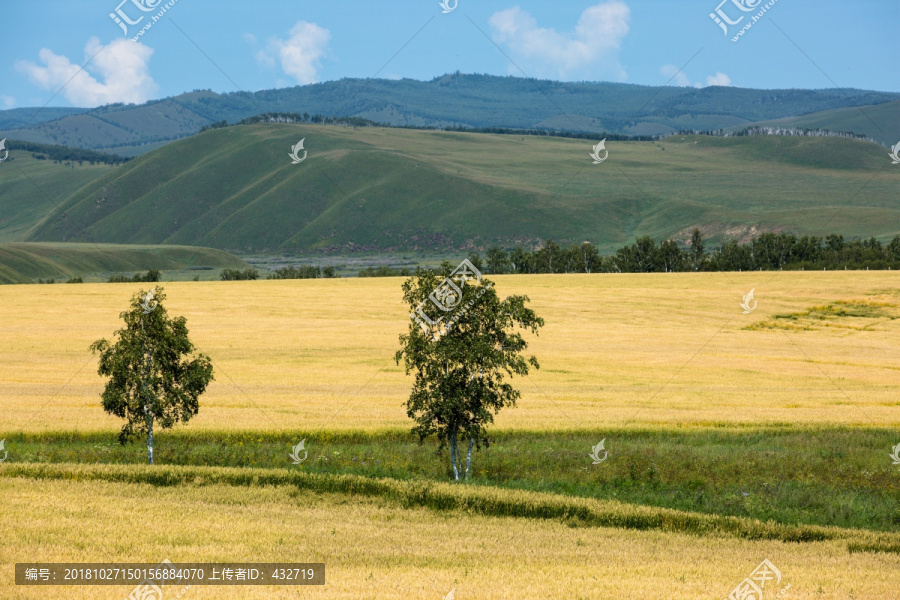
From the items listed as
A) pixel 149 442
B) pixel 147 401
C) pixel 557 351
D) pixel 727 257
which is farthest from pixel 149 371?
pixel 727 257

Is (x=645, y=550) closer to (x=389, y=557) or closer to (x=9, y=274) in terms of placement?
(x=389, y=557)

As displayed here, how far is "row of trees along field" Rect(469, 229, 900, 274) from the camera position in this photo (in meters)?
119

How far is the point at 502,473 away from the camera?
950 inches

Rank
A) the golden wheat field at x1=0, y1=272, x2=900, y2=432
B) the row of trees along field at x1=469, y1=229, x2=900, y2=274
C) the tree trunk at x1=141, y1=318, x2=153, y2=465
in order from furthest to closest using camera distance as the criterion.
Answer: the row of trees along field at x1=469, y1=229, x2=900, y2=274
the golden wheat field at x1=0, y1=272, x2=900, y2=432
the tree trunk at x1=141, y1=318, x2=153, y2=465

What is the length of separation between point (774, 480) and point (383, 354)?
2925 centimetres

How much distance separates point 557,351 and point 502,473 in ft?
88.0

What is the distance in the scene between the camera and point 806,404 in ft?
115

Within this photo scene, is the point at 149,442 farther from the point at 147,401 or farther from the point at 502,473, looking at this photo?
the point at 502,473

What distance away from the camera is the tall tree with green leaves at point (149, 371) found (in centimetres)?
2541

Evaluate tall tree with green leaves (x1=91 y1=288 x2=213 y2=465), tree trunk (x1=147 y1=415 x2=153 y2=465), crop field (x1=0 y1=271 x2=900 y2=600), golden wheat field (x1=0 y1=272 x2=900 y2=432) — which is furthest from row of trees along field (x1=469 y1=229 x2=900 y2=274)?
tree trunk (x1=147 y1=415 x2=153 y2=465)

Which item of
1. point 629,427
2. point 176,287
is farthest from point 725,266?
point 629,427

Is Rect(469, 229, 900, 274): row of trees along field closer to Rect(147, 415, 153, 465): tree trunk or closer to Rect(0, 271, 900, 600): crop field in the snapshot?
Rect(0, 271, 900, 600): crop field

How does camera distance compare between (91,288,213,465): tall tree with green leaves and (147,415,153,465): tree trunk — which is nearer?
(147,415,153,465): tree trunk

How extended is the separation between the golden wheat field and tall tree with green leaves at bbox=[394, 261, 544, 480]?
231 inches
